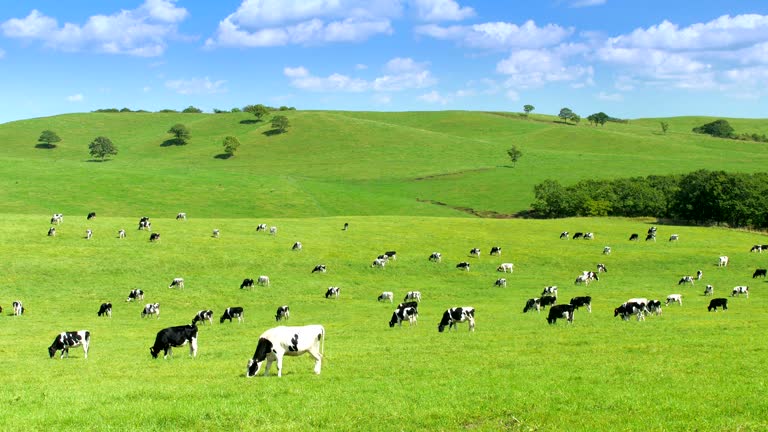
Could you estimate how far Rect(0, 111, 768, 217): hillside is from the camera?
Result: 92.0 metres

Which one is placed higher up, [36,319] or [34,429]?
[34,429]

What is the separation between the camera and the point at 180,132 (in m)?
169

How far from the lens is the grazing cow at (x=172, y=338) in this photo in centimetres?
2303

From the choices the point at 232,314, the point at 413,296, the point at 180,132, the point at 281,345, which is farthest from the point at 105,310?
the point at 180,132

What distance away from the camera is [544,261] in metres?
55.8

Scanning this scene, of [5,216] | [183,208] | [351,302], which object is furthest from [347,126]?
[351,302]

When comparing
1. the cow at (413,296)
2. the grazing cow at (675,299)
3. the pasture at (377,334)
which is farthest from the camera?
the cow at (413,296)

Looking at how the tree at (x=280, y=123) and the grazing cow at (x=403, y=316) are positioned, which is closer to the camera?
the grazing cow at (x=403, y=316)

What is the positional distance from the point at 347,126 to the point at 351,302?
471ft

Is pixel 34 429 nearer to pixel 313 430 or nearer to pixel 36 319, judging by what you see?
pixel 313 430

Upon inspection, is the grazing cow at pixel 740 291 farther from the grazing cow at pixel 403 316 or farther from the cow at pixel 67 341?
the cow at pixel 67 341

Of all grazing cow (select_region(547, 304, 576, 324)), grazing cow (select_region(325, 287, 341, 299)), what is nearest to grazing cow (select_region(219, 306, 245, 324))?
grazing cow (select_region(325, 287, 341, 299))

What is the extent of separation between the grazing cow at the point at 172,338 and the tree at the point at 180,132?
509 ft

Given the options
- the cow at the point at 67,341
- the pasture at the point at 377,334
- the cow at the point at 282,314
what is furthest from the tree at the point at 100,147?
the cow at the point at 67,341
